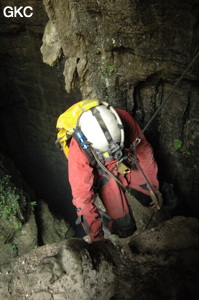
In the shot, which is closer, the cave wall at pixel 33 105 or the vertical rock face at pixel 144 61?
the vertical rock face at pixel 144 61

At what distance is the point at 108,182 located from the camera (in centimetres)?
420

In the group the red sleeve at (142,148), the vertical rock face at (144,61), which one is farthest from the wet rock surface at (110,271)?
the vertical rock face at (144,61)

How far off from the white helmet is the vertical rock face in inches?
53.2

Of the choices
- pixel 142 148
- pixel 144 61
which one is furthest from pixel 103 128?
pixel 144 61

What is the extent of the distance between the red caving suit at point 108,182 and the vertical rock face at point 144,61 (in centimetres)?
95

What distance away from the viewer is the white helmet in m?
3.11

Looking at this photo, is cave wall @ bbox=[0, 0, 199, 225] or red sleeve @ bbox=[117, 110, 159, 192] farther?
red sleeve @ bbox=[117, 110, 159, 192]

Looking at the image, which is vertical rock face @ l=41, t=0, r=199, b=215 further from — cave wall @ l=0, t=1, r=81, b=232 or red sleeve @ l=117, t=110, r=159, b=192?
cave wall @ l=0, t=1, r=81, b=232

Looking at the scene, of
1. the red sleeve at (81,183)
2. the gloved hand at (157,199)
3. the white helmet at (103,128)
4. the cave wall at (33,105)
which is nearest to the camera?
the white helmet at (103,128)

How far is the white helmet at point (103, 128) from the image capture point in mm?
3113

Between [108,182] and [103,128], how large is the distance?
4.56 ft

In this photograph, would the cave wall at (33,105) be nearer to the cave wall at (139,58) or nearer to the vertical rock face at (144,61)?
the cave wall at (139,58)

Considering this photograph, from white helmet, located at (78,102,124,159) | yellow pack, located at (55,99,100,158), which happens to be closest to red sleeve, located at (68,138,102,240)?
yellow pack, located at (55,99,100,158)

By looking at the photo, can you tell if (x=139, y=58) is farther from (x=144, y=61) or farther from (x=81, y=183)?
(x=81, y=183)
